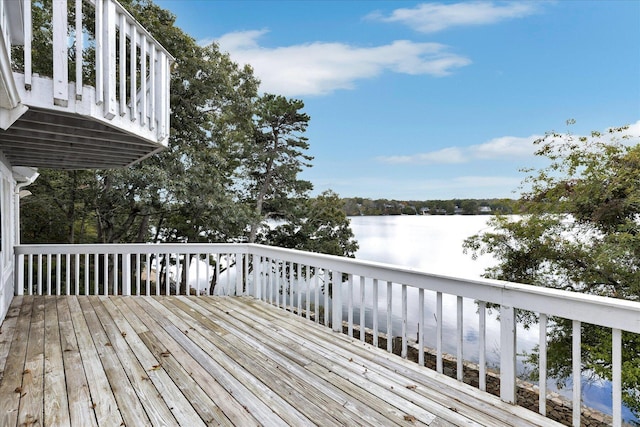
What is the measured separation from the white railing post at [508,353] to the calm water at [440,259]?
13.3ft

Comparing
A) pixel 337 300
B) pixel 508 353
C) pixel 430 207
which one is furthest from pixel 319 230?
pixel 508 353

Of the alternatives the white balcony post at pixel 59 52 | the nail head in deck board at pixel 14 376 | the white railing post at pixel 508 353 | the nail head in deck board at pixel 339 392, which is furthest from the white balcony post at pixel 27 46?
the white railing post at pixel 508 353

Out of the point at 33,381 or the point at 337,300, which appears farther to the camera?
the point at 337,300

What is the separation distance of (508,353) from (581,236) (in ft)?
24.3

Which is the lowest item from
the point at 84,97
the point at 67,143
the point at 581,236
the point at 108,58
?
the point at 581,236

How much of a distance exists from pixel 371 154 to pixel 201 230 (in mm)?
11929

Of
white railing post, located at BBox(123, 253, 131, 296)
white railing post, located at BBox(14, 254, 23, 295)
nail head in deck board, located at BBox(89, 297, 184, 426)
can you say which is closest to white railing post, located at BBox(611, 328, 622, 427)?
nail head in deck board, located at BBox(89, 297, 184, 426)

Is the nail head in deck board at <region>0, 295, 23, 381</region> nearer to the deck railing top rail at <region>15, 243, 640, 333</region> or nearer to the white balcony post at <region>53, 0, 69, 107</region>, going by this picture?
the white balcony post at <region>53, 0, 69, 107</region>

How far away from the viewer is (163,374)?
8.52 feet

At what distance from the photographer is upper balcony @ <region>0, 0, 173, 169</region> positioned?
225 cm

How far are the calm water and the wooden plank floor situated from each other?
3.64 metres

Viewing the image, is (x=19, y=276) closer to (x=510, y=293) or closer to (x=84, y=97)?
(x=84, y=97)

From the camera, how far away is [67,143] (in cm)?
333

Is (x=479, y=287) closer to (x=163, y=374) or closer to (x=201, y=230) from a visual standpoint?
(x=163, y=374)
